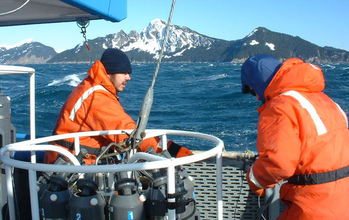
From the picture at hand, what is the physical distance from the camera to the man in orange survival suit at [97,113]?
10.9 feet

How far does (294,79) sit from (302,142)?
337mm

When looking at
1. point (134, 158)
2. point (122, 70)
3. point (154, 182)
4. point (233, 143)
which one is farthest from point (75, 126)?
point (233, 143)

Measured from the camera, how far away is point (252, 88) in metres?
2.54

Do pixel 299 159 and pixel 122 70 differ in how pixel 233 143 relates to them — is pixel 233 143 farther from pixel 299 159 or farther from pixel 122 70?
pixel 299 159

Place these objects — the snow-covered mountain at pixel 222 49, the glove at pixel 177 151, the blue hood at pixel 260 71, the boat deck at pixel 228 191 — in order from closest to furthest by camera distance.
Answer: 1. the blue hood at pixel 260 71
2. the glove at pixel 177 151
3. the boat deck at pixel 228 191
4. the snow-covered mountain at pixel 222 49

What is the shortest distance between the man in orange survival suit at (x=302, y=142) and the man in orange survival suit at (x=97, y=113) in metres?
1.27

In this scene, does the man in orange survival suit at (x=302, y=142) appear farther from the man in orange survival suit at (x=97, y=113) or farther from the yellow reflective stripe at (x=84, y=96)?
the yellow reflective stripe at (x=84, y=96)

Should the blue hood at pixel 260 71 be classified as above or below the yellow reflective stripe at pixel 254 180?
above

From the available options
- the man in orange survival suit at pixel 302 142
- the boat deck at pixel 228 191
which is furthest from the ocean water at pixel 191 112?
the man in orange survival suit at pixel 302 142

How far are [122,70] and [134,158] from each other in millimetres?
1223

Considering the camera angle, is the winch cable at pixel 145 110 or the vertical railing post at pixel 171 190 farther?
the winch cable at pixel 145 110

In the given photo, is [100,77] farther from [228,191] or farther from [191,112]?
[191,112]

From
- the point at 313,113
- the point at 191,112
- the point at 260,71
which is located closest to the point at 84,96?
the point at 260,71

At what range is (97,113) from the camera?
3342 millimetres
